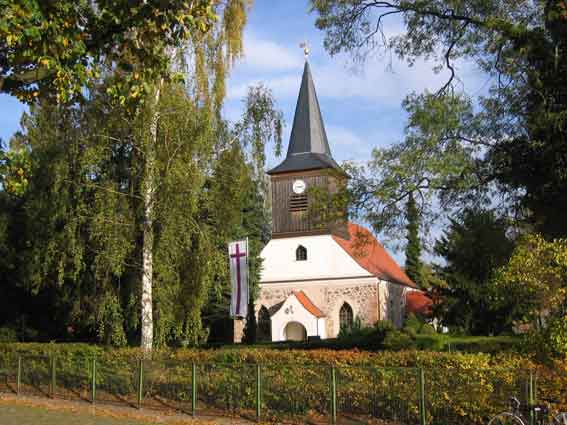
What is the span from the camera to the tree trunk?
17.0m

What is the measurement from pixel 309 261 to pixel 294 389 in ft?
97.9

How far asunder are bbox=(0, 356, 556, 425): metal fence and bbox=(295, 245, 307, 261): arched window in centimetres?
2669

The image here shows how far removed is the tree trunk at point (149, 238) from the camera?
17.0 metres

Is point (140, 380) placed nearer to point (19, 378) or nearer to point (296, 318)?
point (19, 378)

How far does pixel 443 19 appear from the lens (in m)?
15.4

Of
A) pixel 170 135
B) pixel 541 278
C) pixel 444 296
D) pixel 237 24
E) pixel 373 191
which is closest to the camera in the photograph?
pixel 541 278

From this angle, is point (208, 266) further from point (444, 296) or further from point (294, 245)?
point (294, 245)

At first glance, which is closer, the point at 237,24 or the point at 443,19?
the point at 443,19

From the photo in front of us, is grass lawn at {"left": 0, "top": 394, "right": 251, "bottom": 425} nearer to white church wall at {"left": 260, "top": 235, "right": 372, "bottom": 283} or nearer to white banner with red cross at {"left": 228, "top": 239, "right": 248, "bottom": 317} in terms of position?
white banner with red cross at {"left": 228, "top": 239, "right": 248, "bottom": 317}

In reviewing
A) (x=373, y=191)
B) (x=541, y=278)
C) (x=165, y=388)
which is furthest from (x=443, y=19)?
(x=165, y=388)

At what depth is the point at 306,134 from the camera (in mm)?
42719

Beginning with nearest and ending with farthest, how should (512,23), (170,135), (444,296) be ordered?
(512,23), (170,135), (444,296)

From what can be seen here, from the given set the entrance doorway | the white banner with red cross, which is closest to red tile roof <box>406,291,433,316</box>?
the entrance doorway

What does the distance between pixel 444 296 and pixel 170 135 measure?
1883cm
